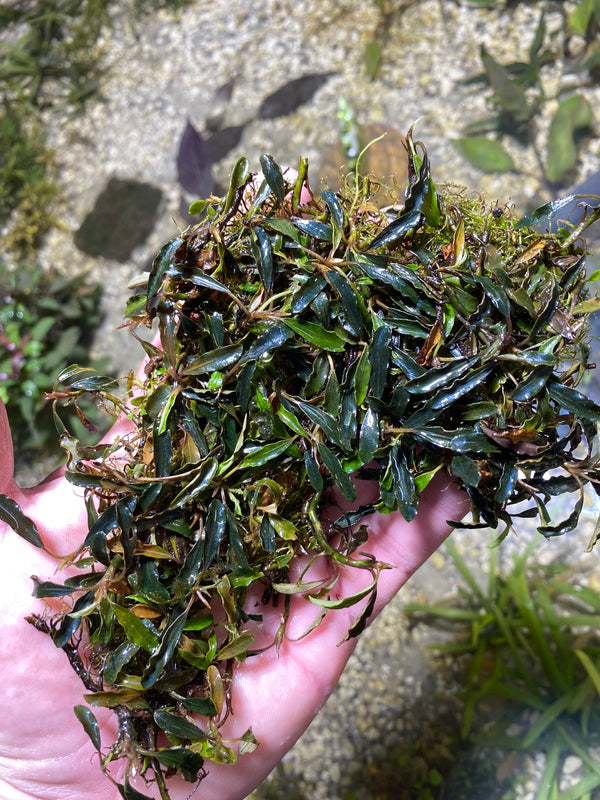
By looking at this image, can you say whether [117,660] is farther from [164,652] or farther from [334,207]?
[334,207]

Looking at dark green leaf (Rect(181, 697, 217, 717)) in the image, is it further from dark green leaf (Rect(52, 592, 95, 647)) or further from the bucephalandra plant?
dark green leaf (Rect(52, 592, 95, 647))

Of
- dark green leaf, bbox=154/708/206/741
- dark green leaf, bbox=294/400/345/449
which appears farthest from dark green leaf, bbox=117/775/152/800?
dark green leaf, bbox=294/400/345/449

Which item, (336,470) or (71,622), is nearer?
(336,470)

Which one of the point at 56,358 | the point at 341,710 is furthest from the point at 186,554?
the point at 56,358

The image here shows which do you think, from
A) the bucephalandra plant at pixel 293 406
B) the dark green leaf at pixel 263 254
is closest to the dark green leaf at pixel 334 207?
the bucephalandra plant at pixel 293 406

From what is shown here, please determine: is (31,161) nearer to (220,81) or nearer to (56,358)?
(220,81)

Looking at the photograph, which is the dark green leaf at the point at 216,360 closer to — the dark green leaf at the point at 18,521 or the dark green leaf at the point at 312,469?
the dark green leaf at the point at 312,469

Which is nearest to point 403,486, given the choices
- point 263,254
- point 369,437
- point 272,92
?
point 369,437
